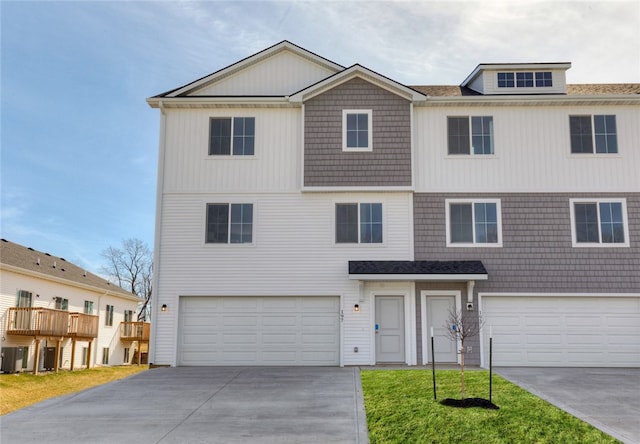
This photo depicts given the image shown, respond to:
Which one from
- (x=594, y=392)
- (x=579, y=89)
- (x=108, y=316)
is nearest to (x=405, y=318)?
(x=594, y=392)

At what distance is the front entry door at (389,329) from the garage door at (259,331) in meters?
1.13

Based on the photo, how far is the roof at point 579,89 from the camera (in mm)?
17844

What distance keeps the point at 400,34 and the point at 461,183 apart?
438 centimetres

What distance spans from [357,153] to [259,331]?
5.61 meters

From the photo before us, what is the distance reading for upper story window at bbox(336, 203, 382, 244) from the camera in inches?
656

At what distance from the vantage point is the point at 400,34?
16031 millimetres

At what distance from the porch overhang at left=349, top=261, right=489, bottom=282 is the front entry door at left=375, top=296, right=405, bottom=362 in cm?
94

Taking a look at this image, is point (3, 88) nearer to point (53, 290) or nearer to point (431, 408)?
point (53, 290)

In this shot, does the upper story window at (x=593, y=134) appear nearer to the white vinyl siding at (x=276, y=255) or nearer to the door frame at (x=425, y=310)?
the white vinyl siding at (x=276, y=255)

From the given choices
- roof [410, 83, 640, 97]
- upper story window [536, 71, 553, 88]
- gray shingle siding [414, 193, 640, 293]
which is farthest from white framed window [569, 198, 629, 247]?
upper story window [536, 71, 553, 88]

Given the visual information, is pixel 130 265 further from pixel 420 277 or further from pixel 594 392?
pixel 594 392

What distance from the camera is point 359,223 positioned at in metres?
16.7

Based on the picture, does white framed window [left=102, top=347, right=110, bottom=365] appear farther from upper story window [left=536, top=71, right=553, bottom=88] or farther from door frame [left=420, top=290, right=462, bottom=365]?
upper story window [left=536, top=71, right=553, bottom=88]

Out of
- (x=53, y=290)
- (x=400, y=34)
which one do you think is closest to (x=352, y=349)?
(x=400, y=34)
